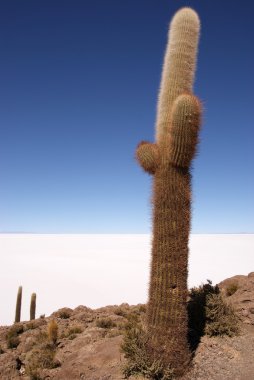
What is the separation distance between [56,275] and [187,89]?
89.2ft

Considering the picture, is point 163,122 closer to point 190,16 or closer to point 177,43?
point 177,43

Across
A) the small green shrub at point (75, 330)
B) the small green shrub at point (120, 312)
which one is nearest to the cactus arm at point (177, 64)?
the small green shrub at point (75, 330)

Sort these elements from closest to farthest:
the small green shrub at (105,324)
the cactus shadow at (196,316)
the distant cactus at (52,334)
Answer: the cactus shadow at (196,316) → the distant cactus at (52,334) → the small green shrub at (105,324)

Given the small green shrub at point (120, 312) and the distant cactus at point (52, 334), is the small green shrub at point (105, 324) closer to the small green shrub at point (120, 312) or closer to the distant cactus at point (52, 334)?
the distant cactus at point (52, 334)

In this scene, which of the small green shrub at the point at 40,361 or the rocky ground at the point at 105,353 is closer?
the rocky ground at the point at 105,353

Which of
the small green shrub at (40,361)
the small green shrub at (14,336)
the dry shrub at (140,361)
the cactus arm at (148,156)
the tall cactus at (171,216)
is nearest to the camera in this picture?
the dry shrub at (140,361)

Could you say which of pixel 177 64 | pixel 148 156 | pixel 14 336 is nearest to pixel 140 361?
pixel 148 156

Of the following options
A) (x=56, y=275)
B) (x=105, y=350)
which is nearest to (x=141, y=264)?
(x=56, y=275)

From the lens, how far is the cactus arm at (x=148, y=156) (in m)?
7.74

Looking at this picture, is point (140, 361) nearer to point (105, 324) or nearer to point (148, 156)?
point (148, 156)

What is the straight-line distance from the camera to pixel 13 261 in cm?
4300

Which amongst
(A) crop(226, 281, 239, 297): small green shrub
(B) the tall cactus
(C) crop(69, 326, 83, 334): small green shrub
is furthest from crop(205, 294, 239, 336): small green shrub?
(C) crop(69, 326, 83, 334): small green shrub

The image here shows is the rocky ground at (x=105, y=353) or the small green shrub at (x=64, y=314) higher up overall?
the small green shrub at (x=64, y=314)

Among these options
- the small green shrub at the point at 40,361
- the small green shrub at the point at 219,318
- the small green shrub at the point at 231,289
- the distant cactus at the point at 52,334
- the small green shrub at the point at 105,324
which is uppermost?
the small green shrub at the point at 231,289
